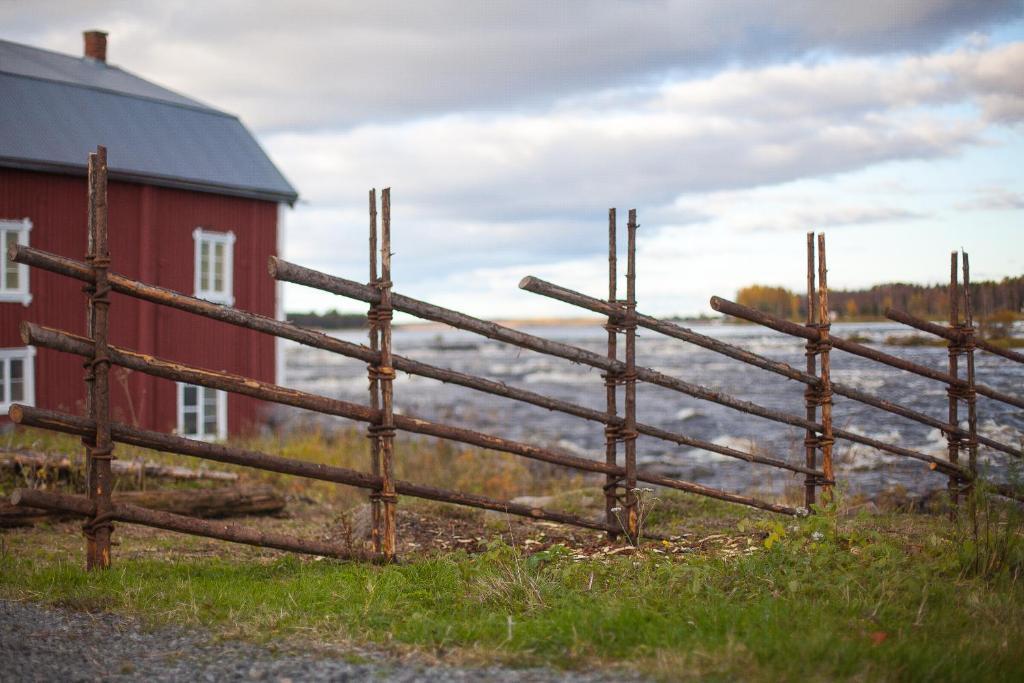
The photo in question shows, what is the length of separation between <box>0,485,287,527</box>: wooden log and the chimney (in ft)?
46.3

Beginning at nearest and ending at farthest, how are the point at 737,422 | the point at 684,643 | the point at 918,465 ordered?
1. the point at 684,643
2. the point at 918,465
3. the point at 737,422

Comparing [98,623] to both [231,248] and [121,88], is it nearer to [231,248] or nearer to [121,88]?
[231,248]

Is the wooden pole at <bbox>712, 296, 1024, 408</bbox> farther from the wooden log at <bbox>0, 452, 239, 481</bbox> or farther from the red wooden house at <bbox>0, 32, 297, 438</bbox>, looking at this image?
the red wooden house at <bbox>0, 32, 297, 438</bbox>

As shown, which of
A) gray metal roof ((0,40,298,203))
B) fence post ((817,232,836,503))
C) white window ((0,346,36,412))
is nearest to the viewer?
fence post ((817,232,836,503))

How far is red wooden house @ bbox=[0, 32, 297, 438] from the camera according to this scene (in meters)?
14.6

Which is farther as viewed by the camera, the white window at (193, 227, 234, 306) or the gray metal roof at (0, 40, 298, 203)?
the white window at (193, 227, 234, 306)

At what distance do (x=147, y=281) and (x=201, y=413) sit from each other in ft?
8.45

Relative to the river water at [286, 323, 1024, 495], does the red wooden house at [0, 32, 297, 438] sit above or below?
above

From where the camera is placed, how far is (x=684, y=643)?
3910mm

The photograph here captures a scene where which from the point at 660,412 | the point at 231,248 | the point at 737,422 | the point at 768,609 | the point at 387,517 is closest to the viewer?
the point at 768,609

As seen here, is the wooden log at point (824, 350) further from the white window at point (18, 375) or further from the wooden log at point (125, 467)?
the white window at point (18, 375)

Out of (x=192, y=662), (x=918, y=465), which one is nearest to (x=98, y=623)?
(x=192, y=662)

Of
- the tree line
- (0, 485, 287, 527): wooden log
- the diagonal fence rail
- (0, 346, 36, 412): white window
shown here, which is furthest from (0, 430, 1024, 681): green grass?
(0, 346, 36, 412): white window

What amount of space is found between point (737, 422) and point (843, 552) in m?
14.9
